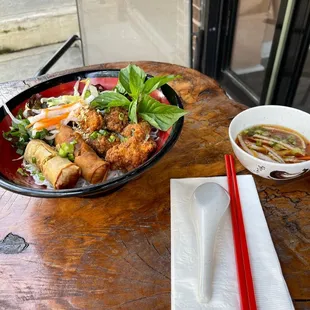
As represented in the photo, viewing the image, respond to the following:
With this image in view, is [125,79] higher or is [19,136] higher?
[125,79]

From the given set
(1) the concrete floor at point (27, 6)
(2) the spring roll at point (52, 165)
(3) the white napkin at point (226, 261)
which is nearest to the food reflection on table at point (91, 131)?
(2) the spring roll at point (52, 165)

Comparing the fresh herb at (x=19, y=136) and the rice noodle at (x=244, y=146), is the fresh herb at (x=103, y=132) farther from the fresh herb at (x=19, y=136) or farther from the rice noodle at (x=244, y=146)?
the rice noodle at (x=244, y=146)

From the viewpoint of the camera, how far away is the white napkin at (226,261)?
66 centimetres

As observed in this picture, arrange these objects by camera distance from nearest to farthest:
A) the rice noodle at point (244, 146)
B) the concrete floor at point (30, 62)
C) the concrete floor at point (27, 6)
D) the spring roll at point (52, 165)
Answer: the spring roll at point (52, 165), the rice noodle at point (244, 146), the concrete floor at point (30, 62), the concrete floor at point (27, 6)

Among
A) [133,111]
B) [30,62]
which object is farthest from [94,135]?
[30,62]

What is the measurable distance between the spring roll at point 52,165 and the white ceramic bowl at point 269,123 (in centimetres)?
42

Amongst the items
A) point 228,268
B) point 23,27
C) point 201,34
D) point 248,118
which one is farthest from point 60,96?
point 23,27

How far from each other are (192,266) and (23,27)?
3.69 meters

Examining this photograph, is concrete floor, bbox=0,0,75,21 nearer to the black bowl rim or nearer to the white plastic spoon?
the black bowl rim

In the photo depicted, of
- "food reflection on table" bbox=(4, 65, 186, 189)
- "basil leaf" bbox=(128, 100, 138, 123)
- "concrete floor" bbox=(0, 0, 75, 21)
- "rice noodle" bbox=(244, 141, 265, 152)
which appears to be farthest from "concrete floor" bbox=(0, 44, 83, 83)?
"rice noodle" bbox=(244, 141, 265, 152)

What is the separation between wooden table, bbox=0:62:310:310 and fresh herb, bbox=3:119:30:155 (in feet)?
0.43

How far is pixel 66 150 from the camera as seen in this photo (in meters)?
0.89

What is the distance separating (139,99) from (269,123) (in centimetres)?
38

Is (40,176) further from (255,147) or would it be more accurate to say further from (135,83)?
(255,147)
